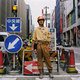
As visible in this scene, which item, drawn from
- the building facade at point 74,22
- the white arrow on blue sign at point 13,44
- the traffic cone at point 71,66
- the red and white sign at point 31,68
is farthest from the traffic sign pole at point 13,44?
the building facade at point 74,22

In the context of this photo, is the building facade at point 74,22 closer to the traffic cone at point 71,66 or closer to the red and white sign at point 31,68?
the traffic cone at point 71,66

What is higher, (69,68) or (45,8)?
(45,8)

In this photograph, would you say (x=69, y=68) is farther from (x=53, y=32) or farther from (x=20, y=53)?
(x=53, y=32)

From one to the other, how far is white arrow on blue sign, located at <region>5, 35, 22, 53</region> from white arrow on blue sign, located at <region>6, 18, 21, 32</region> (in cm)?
83

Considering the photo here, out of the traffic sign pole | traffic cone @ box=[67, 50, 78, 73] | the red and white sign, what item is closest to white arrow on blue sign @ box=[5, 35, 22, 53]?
the traffic sign pole

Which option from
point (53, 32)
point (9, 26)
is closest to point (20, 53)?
point (9, 26)

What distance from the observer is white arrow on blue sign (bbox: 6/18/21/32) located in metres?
6.69

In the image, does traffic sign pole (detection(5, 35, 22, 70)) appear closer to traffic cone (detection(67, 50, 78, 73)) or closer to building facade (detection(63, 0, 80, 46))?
traffic cone (detection(67, 50, 78, 73))

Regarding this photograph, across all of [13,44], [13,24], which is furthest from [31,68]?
[13,24]

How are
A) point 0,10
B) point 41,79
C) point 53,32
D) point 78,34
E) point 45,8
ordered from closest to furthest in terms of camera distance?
point 41,79, point 53,32, point 45,8, point 0,10, point 78,34

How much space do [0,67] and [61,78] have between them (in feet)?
7.70

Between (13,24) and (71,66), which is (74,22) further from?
(71,66)

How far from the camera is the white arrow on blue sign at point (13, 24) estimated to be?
21.9 feet

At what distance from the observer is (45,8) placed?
95.3ft
